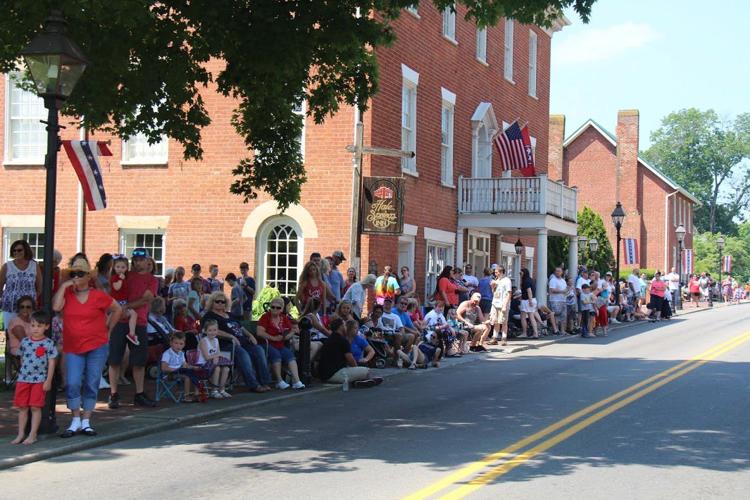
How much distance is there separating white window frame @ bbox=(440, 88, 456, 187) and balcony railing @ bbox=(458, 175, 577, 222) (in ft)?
2.29

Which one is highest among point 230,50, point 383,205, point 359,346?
point 230,50

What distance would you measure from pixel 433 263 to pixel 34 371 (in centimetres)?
1934

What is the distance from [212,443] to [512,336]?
1733 centimetres

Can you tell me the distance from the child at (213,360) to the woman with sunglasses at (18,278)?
219 cm

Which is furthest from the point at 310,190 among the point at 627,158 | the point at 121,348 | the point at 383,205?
the point at 627,158

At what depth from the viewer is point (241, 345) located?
14.7 m

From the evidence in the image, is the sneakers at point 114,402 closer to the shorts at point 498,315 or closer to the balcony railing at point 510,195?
the shorts at point 498,315

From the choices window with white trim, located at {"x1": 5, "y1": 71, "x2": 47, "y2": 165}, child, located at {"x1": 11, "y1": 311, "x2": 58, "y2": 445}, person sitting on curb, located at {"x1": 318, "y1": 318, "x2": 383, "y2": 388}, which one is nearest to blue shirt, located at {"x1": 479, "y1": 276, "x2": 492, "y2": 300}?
person sitting on curb, located at {"x1": 318, "y1": 318, "x2": 383, "y2": 388}

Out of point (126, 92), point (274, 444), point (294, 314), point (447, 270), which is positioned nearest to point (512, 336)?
point (447, 270)

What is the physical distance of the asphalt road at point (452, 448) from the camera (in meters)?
8.23

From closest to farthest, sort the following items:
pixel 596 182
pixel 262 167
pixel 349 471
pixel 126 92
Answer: pixel 349 471, pixel 126 92, pixel 262 167, pixel 596 182

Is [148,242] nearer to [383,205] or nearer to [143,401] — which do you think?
[383,205]

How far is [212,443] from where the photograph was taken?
1058 centimetres

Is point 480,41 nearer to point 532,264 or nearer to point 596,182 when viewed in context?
point 532,264
